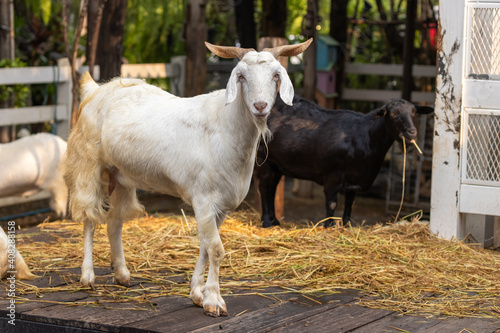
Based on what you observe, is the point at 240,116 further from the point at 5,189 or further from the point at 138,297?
the point at 5,189

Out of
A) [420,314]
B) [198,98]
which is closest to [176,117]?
[198,98]

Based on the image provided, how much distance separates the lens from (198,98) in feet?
15.3

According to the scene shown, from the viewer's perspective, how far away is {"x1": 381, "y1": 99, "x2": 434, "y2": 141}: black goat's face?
621 centimetres

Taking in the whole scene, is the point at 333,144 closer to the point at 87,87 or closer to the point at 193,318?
the point at 87,87

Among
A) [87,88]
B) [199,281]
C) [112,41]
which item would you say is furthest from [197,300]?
[112,41]

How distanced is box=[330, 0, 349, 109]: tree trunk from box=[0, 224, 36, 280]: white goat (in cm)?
667

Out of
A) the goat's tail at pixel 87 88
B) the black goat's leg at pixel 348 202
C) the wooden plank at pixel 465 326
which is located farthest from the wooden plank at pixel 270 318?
the black goat's leg at pixel 348 202

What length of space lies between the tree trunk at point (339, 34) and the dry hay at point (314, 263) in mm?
4494

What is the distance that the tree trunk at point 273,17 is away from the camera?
9953mm

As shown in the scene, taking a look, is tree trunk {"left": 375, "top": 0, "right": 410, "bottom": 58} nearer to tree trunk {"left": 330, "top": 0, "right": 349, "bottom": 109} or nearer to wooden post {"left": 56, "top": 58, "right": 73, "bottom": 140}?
tree trunk {"left": 330, "top": 0, "right": 349, "bottom": 109}

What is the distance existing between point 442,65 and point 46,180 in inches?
167

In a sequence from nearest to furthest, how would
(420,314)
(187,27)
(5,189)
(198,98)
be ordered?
(420,314) → (198,98) → (5,189) → (187,27)

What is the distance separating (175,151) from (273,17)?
5927 millimetres

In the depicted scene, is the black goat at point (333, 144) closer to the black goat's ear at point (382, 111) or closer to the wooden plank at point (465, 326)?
the black goat's ear at point (382, 111)
